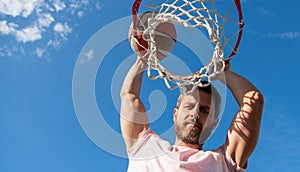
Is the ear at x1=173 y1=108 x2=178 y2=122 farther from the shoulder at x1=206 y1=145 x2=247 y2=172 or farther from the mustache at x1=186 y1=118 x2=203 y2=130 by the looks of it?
the shoulder at x1=206 y1=145 x2=247 y2=172

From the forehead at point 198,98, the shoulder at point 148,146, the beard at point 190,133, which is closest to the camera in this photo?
the shoulder at point 148,146

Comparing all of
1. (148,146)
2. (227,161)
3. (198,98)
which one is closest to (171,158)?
(148,146)

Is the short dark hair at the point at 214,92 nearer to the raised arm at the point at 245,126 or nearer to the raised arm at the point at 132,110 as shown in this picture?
the raised arm at the point at 245,126

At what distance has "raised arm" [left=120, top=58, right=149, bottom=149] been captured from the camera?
2.96 m

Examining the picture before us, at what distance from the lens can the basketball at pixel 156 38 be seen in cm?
335

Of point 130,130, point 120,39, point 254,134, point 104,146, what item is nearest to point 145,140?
point 130,130

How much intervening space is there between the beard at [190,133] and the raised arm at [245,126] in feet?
0.73

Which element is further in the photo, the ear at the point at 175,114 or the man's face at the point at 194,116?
the ear at the point at 175,114

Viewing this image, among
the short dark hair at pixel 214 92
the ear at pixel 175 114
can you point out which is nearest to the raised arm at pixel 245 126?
the short dark hair at pixel 214 92

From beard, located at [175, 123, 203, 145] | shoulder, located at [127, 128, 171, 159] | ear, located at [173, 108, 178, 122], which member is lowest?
shoulder, located at [127, 128, 171, 159]

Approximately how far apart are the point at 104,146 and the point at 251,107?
3.87ft

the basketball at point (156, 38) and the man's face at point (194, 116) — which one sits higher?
the basketball at point (156, 38)

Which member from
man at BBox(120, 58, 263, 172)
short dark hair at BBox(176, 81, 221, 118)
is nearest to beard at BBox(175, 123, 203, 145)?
man at BBox(120, 58, 263, 172)

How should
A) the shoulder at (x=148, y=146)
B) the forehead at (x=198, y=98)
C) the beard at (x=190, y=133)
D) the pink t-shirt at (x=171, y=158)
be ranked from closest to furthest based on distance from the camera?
the pink t-shirt at (x=171, y=158) < the shoulder at (x=148, y=146) < the beard at (x=190, y=133) < the forehead at (x=198, y=98)
